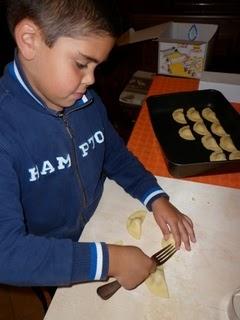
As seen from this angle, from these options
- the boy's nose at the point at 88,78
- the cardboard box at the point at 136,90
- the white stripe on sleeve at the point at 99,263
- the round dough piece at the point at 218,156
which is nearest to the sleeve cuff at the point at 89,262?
the white stripe on sleeve at the point at 99,263

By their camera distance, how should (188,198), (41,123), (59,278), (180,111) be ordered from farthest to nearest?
(180,111)
(188,198)
(41,123)
(59,278)

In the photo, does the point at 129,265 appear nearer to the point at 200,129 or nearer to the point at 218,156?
the point at 218,156

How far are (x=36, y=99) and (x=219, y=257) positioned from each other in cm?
51

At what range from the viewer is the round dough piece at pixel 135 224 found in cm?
69

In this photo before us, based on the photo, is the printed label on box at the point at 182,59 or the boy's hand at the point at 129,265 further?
the printed label on box at the point at 182,59

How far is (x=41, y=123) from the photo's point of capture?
→ 667 mm

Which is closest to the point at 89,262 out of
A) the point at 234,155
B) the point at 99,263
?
the point at 99,263

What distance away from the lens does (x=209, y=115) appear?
1.06m

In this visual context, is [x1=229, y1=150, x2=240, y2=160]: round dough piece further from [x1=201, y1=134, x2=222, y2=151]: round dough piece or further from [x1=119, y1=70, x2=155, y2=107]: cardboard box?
[x1=119, y1=70, x2=155, y2=107]: cardboard box

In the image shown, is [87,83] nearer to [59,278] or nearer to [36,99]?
[36,99]

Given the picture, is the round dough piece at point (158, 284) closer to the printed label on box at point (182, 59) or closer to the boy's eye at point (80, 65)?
the boy's eye at point (80, 65)

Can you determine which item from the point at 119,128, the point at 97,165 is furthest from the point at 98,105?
the point at 119,128

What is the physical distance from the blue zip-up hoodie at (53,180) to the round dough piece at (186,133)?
0.68 feet

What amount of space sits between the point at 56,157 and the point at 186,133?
1.55ft
